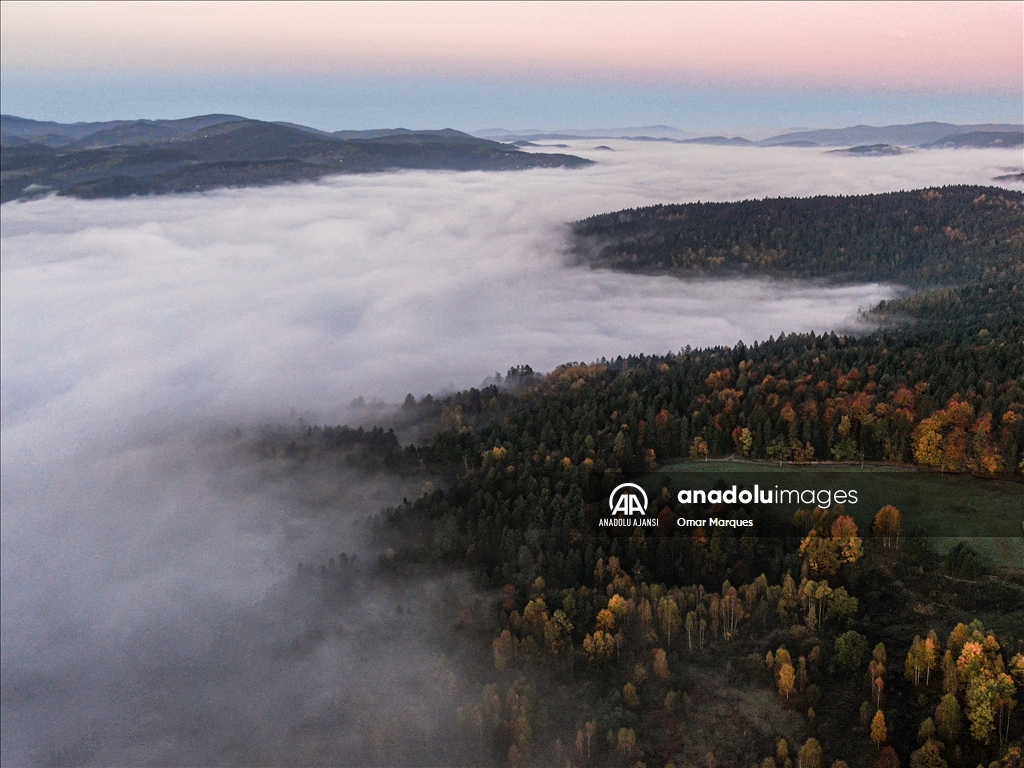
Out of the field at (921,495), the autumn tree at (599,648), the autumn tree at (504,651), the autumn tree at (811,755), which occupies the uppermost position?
the field at (921,495)

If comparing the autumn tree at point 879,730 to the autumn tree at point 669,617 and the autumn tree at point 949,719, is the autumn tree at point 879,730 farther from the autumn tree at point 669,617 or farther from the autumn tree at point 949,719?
the autumn tree at point 669,617

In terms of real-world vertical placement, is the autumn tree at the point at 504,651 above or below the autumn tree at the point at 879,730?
below

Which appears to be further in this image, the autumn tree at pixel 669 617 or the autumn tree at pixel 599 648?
the autumn tree at pixel 669 617

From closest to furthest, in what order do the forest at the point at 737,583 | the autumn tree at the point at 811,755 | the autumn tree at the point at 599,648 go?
1. the autumn tree at the point at 811,755
2. the forest at the point at 737,583
3. the autumn tree at the point at 599,648

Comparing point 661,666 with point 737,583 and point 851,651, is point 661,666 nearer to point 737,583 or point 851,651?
point 737,583

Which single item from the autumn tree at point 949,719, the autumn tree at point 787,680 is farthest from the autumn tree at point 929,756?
the autumn tree at point 787,680

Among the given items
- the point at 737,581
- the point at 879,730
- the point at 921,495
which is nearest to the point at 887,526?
the point at 921,495
